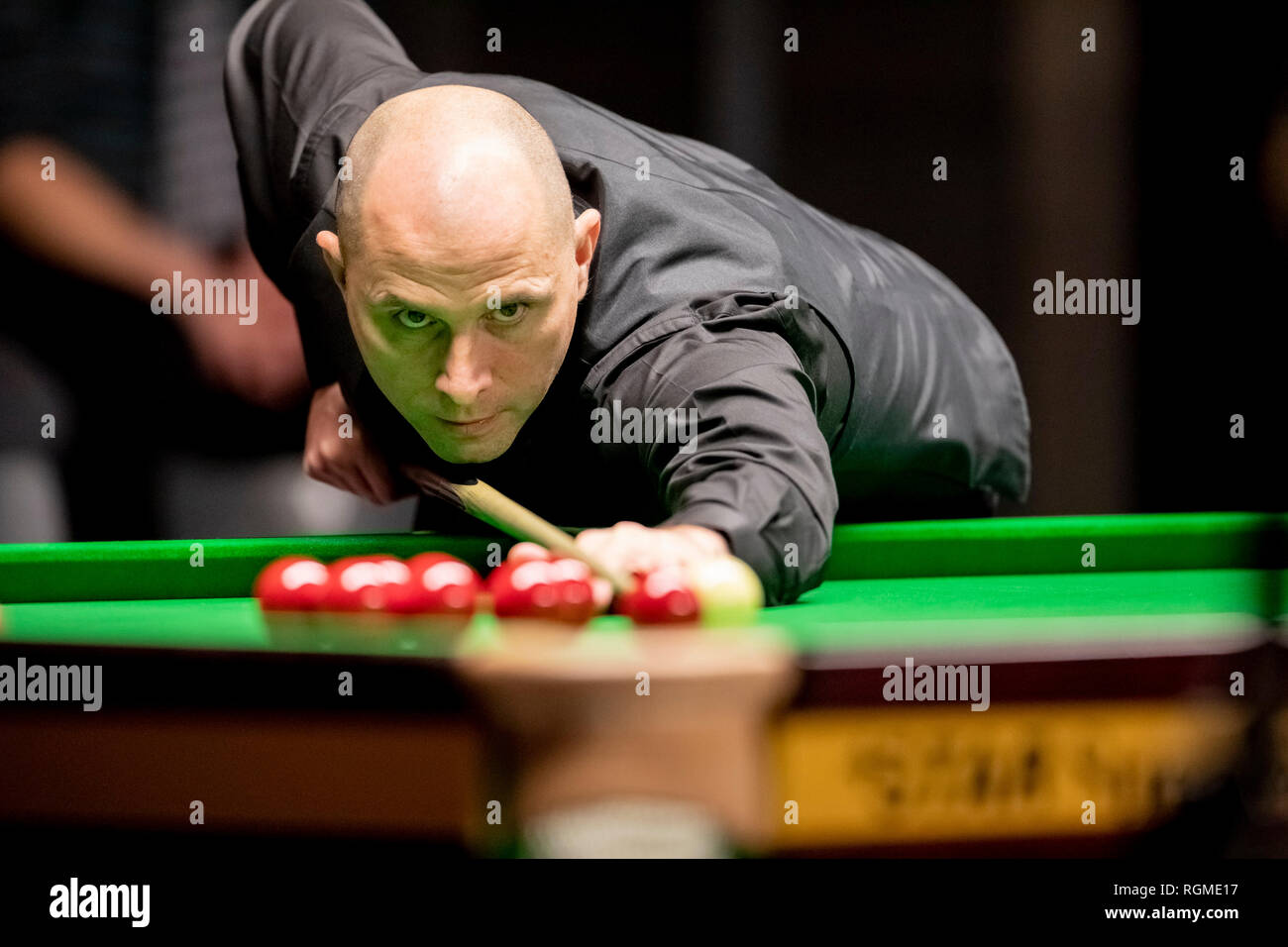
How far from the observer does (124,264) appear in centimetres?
450

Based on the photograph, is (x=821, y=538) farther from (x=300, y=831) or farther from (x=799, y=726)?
(x=300, y=831)

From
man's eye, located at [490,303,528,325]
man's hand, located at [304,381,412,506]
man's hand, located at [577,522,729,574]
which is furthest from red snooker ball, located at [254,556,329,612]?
man's hand, located at [304,381,412,506]

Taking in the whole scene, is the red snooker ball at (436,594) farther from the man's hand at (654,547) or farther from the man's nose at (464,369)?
the man's nose at (464,369)

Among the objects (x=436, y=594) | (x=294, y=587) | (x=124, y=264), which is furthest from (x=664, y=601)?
(x=124, y=264)

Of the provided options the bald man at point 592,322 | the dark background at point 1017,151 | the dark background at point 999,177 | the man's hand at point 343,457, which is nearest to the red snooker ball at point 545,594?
the bald man at point 592,322

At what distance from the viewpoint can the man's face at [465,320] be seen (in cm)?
224

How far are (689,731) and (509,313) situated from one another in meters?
0.98

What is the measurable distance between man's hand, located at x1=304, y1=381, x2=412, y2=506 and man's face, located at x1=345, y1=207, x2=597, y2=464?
66 cm

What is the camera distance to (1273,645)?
5.94 feet

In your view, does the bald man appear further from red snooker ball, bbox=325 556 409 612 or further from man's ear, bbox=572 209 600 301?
red snooker ball, bbox=325 556 409 612

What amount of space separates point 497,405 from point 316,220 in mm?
700

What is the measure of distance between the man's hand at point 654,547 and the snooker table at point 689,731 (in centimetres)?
13

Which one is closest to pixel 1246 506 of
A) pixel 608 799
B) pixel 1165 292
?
pixel 1165 292

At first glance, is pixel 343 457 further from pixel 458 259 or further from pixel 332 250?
pixel 458 259
